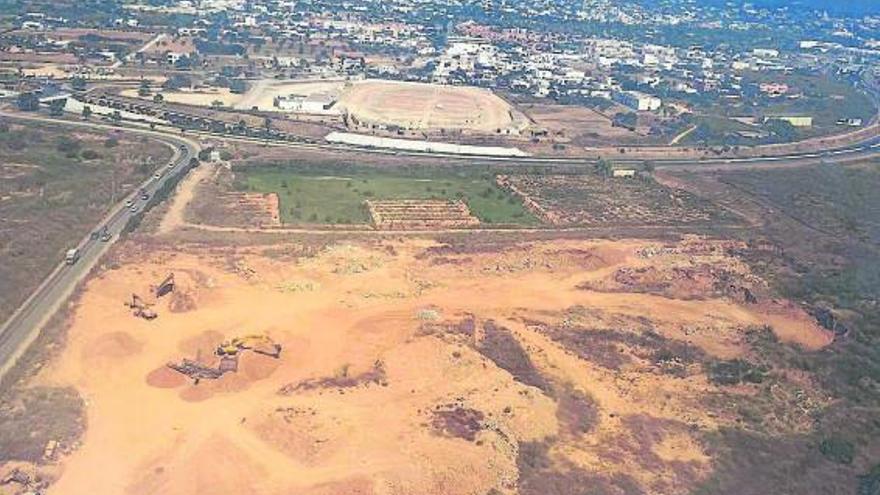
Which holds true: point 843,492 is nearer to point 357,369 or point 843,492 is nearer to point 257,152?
point 357,369

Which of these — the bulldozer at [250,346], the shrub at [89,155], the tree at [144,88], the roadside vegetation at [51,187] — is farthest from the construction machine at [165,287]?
the tree at [144,88]

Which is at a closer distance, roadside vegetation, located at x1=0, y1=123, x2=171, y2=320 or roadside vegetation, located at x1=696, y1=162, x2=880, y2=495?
roadside vegetation, located at x1=696, y1=162, x2=880, y2=495

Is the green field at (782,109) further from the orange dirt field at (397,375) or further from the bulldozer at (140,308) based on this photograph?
the bulldozer at (140,308)

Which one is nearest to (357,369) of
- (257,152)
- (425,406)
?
(425,406)

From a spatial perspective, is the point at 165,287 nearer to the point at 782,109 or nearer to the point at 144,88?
the point at 144,88

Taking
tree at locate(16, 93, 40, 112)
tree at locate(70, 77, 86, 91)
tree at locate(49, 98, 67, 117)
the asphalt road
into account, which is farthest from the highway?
tree at locate(70, 77, 86, 91)

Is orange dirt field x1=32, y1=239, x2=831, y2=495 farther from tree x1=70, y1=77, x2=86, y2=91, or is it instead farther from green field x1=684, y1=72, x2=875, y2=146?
tree x1=70, y1=77, x2=86, y2=91

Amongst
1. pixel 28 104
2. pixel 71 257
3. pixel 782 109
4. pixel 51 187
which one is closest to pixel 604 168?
pixel 51 187
